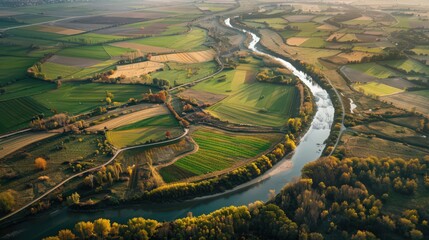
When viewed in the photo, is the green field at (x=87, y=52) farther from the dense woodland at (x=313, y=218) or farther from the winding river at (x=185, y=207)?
the dense woodland at (x=313, y=218)

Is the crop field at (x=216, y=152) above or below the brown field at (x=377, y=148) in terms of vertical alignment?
above

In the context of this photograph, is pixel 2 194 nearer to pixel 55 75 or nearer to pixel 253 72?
pixel 55 75

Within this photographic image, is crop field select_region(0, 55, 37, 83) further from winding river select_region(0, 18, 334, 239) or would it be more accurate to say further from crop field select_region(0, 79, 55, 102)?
winding river select_region(0, 18, 334, 239)

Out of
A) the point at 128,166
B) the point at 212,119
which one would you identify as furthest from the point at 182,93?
the point at 128,166

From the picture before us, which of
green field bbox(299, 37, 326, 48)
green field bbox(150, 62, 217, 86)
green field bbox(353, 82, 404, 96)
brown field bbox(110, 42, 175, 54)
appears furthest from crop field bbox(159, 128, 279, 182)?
green field bbox(299, 37, 326, 48)

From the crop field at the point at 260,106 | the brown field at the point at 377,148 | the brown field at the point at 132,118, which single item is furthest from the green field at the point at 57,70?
the brown field at the point at 377,148

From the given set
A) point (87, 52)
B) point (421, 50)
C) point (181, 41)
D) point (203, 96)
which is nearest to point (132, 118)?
point (203, 96)

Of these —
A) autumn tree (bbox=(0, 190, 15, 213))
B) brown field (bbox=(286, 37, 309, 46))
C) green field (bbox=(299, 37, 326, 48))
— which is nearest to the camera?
autumn tree (bbox=(0, 190, 15, 213))
